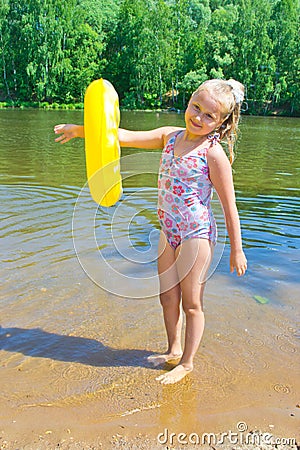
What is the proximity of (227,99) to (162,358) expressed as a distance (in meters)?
1.55

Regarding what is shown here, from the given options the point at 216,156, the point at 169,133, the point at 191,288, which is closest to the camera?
the point at 216,156

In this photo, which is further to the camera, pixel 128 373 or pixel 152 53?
pixel 152 53

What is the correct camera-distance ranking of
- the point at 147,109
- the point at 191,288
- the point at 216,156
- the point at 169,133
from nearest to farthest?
the point at 216,156, the point at 191,288, the point at 169,133, the point at 147,109

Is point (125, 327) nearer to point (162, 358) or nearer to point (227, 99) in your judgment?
point (162, 358)

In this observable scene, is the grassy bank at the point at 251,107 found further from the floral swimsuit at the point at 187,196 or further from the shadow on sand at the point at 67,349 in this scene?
the floral swimsuit at the point at 187,196

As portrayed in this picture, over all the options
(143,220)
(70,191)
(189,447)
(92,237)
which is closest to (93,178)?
(189,447)

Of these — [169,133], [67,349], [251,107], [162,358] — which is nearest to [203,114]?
[169,133]

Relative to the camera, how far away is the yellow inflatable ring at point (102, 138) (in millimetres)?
2852

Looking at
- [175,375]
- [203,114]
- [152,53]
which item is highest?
[203,114]

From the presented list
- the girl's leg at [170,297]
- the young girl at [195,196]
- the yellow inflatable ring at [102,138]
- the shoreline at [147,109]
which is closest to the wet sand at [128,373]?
the girl's leg at [170,297]

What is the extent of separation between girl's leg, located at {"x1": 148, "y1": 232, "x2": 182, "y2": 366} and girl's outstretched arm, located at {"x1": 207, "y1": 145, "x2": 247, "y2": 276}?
14.1 inches

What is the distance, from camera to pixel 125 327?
3.28 m

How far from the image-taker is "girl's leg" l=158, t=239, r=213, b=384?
265 cm

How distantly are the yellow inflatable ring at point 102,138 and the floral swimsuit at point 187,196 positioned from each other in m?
0.38
